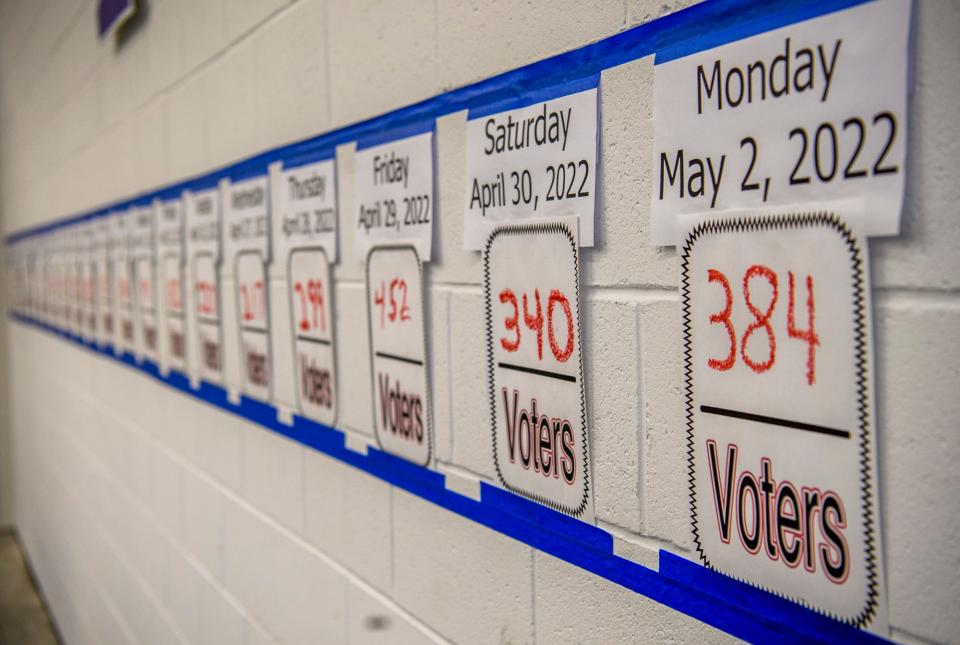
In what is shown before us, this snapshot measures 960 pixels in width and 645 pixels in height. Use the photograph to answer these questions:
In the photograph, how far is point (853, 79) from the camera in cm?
53

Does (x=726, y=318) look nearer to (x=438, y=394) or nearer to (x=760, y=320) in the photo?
(x=760, y=320)

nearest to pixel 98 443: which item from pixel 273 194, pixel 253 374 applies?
Result: pixel 253 374

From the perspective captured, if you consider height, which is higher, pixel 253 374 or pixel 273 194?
pixel 273 194

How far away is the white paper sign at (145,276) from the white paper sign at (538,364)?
148 cm

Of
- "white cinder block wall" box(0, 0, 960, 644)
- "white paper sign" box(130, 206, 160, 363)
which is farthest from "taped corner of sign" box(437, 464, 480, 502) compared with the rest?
"white paper sign" box(130, 206, 160, 363)

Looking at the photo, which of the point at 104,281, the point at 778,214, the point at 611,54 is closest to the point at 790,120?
A: the point at 778,214

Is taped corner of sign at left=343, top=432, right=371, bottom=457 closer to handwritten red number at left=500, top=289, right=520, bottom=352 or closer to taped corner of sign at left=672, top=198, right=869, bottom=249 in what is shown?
handwritten red number at left=500, top=289, right=520, bottom=352

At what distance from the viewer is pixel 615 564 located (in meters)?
0.75

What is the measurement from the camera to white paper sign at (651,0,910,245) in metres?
0.52

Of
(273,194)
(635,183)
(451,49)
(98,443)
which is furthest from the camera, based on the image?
(98,443)

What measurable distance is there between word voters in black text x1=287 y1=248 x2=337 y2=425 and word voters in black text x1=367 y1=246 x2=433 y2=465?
14 cm

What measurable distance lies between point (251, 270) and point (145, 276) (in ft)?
2.72

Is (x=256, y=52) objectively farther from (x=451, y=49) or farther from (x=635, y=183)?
(x=635, y=183)

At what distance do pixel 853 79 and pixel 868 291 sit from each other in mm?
141
